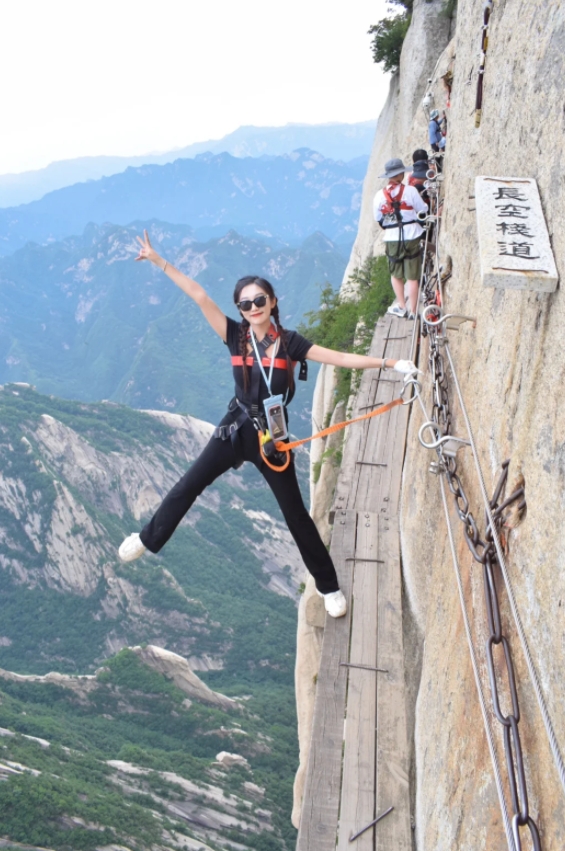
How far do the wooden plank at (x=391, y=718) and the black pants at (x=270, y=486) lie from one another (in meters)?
0.53

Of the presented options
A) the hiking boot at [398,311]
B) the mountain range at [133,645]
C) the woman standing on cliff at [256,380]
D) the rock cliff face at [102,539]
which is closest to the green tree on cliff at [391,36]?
the hiking boot at [398,311]

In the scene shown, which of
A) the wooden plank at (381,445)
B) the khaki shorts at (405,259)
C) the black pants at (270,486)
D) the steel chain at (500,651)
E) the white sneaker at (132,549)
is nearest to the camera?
the steel chain at (500,651)

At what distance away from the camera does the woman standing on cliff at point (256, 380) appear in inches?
183

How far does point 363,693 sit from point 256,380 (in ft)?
7.70

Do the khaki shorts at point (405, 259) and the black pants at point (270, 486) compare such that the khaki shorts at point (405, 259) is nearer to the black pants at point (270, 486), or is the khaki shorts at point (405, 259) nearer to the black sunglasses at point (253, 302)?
the black sunglasses at point (253, 302)

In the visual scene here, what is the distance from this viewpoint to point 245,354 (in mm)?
4746

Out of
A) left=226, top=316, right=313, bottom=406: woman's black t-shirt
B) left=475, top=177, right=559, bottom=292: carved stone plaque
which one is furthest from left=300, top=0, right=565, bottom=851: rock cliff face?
left=226, top=316, right=313, bottom=406: woman's black t-shirt

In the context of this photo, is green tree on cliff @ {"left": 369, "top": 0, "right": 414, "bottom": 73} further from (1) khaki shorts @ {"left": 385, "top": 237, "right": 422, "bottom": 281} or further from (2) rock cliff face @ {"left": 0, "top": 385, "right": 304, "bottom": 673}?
(2) rock cliff face @ {"left": 0, "top": 385, "right": 304, "bottom": 673}

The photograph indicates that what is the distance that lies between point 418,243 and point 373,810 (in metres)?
6.32

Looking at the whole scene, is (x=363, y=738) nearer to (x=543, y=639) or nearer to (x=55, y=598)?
(x=543, y=639)

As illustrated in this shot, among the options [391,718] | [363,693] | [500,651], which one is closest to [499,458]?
[500,651]

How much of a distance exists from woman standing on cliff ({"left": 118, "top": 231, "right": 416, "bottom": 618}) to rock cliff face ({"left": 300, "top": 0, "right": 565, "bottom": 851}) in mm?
907

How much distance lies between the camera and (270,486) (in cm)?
494

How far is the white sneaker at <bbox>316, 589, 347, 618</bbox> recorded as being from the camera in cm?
536
